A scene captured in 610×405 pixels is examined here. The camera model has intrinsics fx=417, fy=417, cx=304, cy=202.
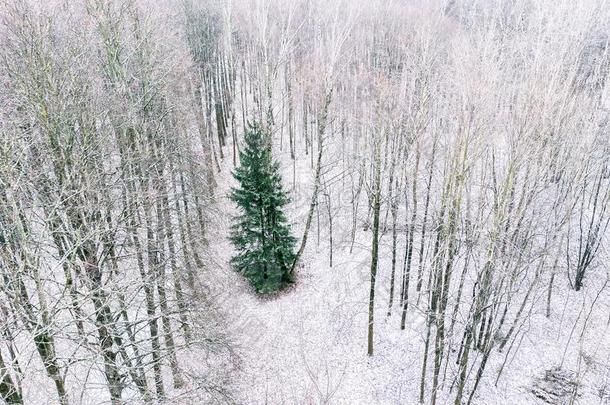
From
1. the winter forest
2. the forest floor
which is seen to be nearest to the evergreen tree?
the winter forest

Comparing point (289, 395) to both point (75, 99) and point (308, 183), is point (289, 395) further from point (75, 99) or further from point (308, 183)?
point (308, 183)

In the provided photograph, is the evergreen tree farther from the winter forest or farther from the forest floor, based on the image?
the forest floor

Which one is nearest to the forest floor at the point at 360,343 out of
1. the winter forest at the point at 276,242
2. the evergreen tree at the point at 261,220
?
the winter forest at the point at 276,242

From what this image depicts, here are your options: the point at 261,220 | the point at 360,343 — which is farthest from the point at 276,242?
the point at 360,343

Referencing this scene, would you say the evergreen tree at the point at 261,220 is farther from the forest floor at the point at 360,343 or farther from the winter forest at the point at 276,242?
the forest floor at the point at 360,343

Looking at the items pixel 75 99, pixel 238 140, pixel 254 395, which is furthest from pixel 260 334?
pixel 238 140

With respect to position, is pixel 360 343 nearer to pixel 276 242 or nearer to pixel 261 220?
pixel 276 242
